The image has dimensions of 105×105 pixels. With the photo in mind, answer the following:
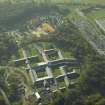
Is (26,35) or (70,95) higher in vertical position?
(26,35)

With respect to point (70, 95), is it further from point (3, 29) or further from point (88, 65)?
point (3, 29)

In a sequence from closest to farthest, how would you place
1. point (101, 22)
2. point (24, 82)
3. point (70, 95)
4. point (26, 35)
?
point (70, 95) < point (24, 82) < point (26, 35) < point (101, 22)

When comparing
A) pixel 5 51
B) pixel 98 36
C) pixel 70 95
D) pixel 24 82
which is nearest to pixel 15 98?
pixel 24 82

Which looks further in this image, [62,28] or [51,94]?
[62,28]

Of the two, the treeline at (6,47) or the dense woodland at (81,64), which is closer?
the dense woodland at (81,64)

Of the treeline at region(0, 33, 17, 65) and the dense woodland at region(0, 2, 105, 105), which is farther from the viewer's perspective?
the treeline at region(0, 33, 17, 65)

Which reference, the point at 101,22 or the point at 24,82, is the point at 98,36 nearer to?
the point at 101,22

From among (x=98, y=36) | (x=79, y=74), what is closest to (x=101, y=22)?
(x=98, y=36)

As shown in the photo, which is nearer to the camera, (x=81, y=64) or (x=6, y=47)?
(x=81, y=64)

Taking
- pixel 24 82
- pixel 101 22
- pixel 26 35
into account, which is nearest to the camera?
pixel 24 82

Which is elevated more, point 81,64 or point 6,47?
point 6,47
